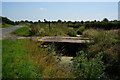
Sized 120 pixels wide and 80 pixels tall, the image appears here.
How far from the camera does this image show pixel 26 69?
13.4 feet

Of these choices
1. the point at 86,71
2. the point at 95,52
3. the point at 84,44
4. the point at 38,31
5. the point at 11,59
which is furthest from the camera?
the point at 38,31

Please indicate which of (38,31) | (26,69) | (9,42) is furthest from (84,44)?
(38,31)

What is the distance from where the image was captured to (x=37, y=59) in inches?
190

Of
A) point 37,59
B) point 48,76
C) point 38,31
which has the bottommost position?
point 48,76

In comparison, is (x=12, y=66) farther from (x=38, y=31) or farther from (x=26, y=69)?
(x=38, y=31)

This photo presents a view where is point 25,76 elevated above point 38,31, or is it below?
below

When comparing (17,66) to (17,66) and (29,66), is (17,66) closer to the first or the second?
(17,66)

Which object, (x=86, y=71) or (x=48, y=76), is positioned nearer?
(x=48, y=76)

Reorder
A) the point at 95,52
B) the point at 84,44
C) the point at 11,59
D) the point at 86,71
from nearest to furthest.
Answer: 1. the point at 86,71
2. the point at 11,59
3. the point at 95,52
4. the point at 84,44

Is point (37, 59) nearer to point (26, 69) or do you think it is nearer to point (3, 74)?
point (26, 69)

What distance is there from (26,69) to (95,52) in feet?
11.4

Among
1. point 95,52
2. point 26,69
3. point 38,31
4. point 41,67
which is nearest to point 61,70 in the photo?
point 41,67

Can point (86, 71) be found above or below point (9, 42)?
below

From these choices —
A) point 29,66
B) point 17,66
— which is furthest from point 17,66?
point 29,66
